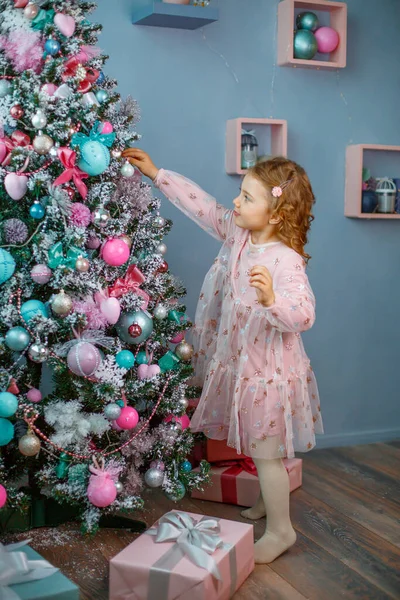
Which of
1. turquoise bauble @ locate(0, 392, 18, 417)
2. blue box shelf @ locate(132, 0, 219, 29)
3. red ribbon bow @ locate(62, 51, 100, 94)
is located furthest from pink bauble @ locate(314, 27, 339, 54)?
turquoise bauble @ locate(0, 392, 18, 417)

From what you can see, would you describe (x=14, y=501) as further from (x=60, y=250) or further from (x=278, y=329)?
(x=278, y=329)

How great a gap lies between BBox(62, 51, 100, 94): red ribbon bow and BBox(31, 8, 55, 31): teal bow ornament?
115 mm

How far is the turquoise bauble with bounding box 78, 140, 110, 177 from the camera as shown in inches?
79.7

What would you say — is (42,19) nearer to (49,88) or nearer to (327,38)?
(49,88)

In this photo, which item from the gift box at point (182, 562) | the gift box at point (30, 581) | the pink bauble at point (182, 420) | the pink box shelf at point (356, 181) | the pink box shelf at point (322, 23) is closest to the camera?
the gift box at point (30, 581)

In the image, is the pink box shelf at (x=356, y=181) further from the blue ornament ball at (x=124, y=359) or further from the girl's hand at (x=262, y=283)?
the blue ornament ball at (x=124, y=359)

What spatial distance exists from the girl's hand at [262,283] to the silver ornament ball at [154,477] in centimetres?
63

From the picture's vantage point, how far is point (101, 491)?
2.08m

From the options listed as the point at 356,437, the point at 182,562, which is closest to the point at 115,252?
the point at 182,562

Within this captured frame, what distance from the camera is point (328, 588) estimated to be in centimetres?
207

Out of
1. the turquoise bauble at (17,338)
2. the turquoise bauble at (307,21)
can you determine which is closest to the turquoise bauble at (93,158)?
the turquoise bauble at (17,338)

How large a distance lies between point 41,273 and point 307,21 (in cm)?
166

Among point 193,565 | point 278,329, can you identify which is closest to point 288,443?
point 278,329

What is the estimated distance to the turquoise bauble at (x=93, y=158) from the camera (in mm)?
2025
